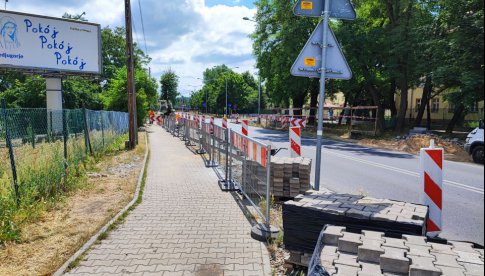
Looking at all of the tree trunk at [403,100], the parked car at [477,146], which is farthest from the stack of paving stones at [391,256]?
the tree trunk at [403,100]

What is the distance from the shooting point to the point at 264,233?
5.12m

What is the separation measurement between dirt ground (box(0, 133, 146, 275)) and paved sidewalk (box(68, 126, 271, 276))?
0.38m

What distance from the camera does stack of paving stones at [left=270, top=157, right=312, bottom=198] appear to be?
6.85 meters

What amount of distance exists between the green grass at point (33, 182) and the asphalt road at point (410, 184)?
18.5ft

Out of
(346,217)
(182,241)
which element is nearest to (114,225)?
(182,241)

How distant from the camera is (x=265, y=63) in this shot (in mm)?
35531

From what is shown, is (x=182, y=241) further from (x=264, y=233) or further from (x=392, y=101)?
(x=392, y=101)

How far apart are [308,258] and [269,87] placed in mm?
38887

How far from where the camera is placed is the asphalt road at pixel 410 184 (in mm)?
6055

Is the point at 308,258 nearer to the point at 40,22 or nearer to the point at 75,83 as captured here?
the point at 40,22

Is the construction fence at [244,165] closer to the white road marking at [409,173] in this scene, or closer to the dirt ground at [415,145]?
the white road marking at [409,173]

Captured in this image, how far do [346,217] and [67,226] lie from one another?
4.29m

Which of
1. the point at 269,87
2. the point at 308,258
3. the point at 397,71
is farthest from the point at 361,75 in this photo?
the point at 308,258

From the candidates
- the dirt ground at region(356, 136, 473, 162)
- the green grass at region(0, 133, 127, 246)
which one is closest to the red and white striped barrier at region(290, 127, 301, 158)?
the green grass at region(0, 133, 127, 246)
